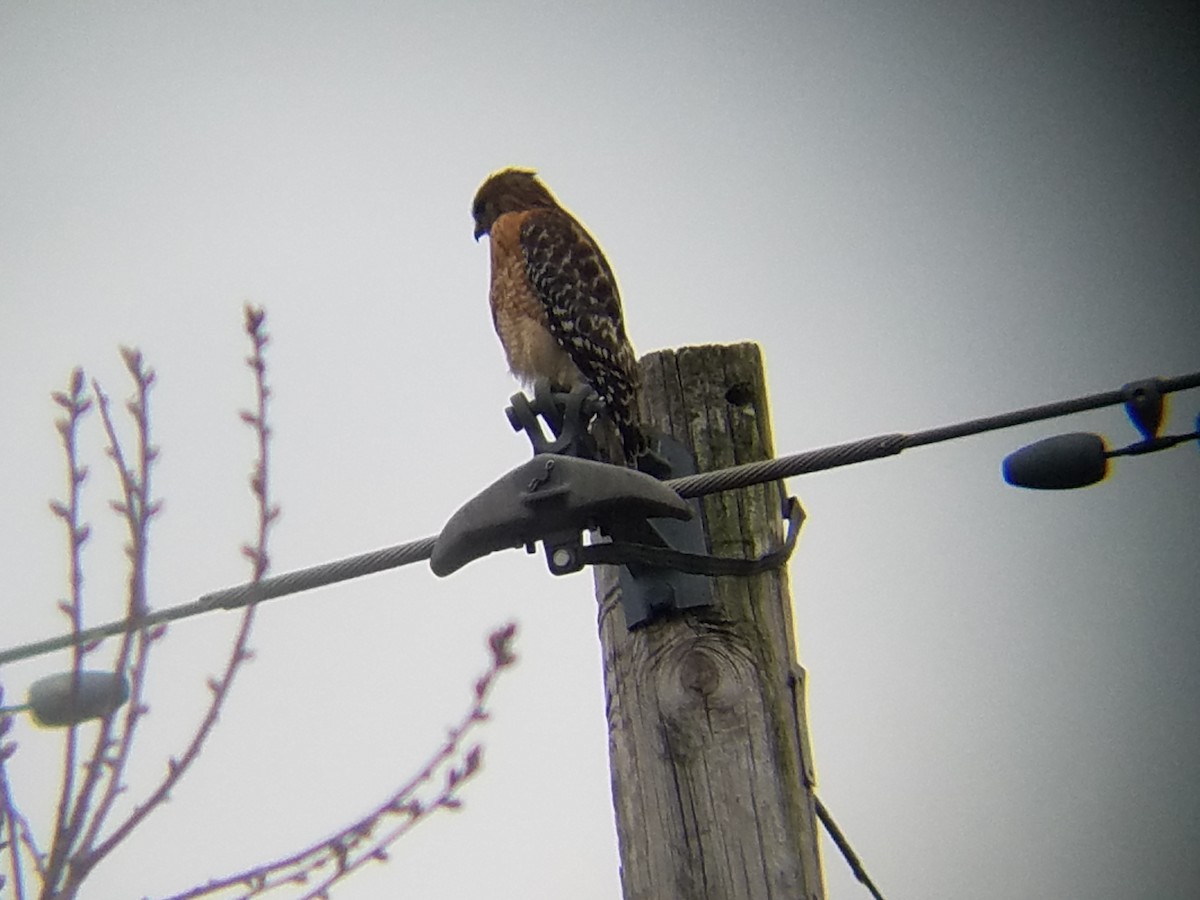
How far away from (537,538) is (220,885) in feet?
2.60

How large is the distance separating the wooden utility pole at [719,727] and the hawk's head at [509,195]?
286 cm

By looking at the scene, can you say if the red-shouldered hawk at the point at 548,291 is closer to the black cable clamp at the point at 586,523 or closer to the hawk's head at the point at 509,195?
the hawk's head at the point at 509,195

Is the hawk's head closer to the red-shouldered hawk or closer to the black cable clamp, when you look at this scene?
the red-shouldered hawk

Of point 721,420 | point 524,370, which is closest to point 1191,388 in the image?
point 721,420

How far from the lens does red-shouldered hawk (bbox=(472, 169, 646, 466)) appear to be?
4.43 meters

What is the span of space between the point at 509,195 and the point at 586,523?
3.35 m

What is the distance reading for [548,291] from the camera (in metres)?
4.65

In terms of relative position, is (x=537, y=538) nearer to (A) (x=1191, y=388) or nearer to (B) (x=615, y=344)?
(A) (x=1191, y=388)

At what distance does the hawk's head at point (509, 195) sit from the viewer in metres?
5.15

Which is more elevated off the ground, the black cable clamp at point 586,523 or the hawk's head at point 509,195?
the hawk's head at point 509,195

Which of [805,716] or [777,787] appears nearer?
[777,787]

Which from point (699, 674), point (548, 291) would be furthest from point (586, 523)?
point (548, 291)

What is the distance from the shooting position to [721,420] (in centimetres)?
248

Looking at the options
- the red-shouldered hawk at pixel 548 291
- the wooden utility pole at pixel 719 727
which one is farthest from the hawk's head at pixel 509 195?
the wooden utility pole at pixel 719 727
